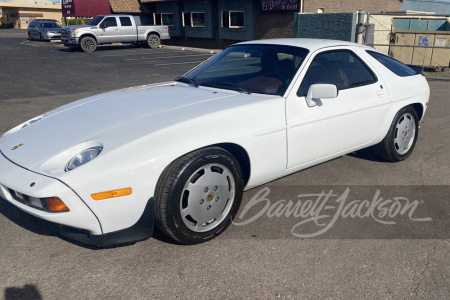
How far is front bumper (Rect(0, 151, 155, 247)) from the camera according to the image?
107 inches

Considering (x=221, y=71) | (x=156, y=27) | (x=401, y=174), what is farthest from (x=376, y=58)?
(x=156, y=27)

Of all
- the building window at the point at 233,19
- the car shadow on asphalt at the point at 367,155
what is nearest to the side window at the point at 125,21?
the building window at the point at 233,19

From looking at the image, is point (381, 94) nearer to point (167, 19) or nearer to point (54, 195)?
point (54, 195)

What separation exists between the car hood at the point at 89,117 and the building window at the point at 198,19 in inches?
930

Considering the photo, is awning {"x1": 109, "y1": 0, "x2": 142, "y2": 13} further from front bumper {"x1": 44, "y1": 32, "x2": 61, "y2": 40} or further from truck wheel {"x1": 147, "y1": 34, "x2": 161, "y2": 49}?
truck wheel {"x1": 147, "y1": 34, "x2": 161, "y2": 49}

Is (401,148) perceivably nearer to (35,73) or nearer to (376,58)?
(376,58)

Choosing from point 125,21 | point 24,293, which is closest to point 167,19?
point 125,21

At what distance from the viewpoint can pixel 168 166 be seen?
2.97 meters

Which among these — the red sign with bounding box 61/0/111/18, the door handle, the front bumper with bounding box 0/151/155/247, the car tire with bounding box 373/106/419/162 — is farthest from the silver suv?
the front bumper with bounding box 0/151/155/247

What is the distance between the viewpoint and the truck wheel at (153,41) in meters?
25.1

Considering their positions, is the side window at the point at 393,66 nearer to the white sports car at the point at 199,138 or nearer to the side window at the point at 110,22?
the white sports car at the point at 199,138

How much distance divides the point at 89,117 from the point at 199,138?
107cm

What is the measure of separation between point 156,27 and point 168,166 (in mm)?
24085

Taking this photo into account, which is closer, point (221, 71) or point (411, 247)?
point (411, 247)
